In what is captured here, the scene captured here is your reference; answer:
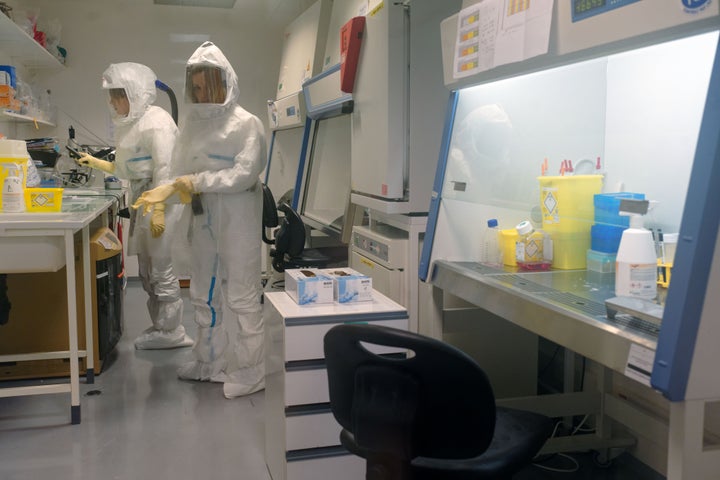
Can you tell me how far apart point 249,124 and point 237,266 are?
67 cm

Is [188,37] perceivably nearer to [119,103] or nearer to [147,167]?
[119,103]

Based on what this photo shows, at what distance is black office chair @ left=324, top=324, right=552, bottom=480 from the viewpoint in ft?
3.77

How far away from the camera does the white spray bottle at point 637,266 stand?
131 centimetres

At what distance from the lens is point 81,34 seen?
5.40m

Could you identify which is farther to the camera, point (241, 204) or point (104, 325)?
point (104, 325)

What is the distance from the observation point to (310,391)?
1952 mm

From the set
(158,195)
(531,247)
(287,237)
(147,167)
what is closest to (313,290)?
(531,247)

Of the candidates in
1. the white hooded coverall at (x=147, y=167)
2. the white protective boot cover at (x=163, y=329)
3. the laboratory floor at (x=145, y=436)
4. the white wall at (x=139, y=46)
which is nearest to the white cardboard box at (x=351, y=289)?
the laboratory floor at (x=145, y=436)

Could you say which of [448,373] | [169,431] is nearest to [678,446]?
[448,373]

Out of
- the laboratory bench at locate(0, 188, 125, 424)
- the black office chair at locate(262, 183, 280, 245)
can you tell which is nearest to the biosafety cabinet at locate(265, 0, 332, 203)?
the black office chair at locate(262, 183, 280, 245)

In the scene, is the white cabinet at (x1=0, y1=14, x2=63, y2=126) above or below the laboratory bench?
above

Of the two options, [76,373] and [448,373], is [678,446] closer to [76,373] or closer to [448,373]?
[448,373]

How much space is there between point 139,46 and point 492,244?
14.8 ft

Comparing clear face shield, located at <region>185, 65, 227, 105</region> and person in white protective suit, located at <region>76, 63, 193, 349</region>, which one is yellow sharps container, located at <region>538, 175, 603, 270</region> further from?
person in white protective suit, located at <region>76, 63, 193, 349</region>
